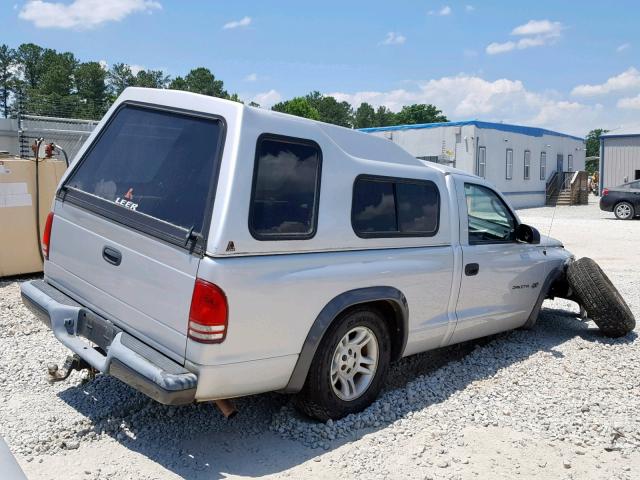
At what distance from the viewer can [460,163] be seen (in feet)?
93.7

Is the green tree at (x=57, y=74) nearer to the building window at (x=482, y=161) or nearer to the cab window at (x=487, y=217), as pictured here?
the building window at (x=482, y=161)

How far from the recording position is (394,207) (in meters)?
4.46

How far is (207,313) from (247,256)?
39 centimetres

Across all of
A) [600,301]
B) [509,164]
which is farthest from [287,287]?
[509,164]

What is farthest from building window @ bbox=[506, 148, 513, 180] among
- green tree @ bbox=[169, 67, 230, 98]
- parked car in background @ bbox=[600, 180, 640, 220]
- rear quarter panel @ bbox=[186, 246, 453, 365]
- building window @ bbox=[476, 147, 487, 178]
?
green tree @ bbox=[169, 67, 230, 98]

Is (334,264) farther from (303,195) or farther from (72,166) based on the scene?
(72,166)

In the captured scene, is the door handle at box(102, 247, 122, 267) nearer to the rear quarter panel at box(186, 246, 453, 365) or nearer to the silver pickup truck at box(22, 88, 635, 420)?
the silver pickup truck at box(22, 88, 635, 420)

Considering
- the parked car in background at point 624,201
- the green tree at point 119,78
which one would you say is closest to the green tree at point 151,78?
the green tree at point 119,78

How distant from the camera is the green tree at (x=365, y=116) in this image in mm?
126062

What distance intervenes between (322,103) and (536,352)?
114 meters

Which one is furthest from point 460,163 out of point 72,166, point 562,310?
point 72,166

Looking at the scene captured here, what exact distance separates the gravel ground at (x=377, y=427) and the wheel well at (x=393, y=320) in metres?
0.38

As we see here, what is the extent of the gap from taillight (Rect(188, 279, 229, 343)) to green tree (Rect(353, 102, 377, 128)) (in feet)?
409

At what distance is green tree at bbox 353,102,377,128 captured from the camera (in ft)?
414
